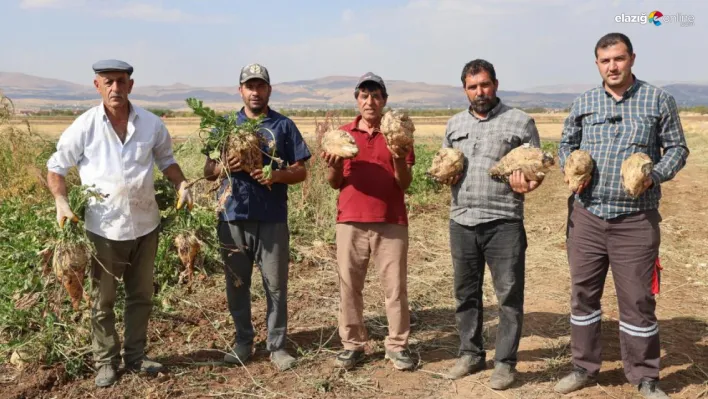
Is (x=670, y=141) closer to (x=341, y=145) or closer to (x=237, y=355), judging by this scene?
(x=341, y=145)

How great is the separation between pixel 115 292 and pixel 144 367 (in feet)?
2.00

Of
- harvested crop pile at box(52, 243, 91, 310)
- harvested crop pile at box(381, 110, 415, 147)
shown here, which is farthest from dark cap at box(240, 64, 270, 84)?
harvested crop pile at box(52, 243, 91, 310)

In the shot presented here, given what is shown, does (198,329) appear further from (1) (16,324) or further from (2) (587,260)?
(2) (587,260)

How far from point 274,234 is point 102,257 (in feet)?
3.80

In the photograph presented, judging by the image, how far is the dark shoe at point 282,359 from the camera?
168 inches

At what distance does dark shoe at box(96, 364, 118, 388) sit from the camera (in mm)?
4008

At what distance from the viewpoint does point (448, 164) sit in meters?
3.81

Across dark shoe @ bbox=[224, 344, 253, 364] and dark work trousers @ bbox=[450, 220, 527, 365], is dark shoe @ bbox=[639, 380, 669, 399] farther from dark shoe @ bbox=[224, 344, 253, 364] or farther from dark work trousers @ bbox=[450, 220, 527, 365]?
dark shoe @ bbox=[224, 344, 253, 364]

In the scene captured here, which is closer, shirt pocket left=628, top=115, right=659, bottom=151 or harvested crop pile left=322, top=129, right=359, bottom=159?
shirt pocket left=628, top=115, right=659, bottom=151

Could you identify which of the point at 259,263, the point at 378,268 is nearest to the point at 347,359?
the point at 378,268

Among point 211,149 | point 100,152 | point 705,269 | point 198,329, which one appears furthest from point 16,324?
point 705,269

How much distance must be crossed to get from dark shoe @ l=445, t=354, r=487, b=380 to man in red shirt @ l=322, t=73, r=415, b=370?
30 cm

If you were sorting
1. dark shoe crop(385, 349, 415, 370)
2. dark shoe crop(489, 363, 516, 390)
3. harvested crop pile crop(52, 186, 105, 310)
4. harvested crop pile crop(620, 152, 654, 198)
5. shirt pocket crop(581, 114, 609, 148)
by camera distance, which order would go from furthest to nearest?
dark shoe crop(385, 349, 415, 370), dark shoe crop(489, 363, 516, 390), harvested crop pile crop(52, 186, 105, 310), shirt pocket crop(581, 114, 609, 148), harvested crop pile crop(620, 152, 654, 198)

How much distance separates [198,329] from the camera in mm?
5059
